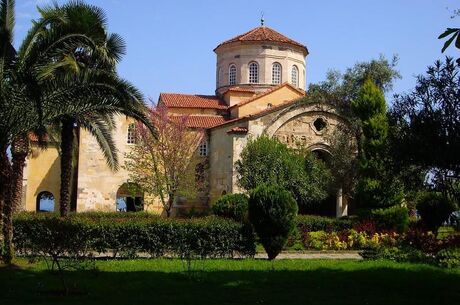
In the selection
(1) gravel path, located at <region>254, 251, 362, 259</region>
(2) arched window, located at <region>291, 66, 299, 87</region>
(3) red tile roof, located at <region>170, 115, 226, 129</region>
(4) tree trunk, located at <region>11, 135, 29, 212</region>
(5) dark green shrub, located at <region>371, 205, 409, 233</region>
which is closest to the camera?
(4) tree trunk, located at <region>11, 135, 29, 212</region>

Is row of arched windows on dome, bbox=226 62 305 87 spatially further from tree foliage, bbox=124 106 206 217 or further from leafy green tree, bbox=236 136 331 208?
leafy green tree, bbox=236 136 331 208

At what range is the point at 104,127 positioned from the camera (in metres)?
17.1

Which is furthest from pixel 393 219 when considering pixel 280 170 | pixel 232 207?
pixel 232 207

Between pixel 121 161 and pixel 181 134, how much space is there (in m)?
4.97

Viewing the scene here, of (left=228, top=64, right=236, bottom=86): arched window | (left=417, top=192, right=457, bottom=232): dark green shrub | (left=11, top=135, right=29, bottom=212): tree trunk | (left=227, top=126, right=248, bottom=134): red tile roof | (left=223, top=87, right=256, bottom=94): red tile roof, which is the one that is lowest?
(left=417, top=192, right=457, bottom=232): dark green shrub

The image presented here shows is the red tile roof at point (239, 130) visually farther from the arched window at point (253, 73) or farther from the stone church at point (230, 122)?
the arched window at point (253, 73)

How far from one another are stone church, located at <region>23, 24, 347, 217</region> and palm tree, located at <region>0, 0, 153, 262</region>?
53.9 ft

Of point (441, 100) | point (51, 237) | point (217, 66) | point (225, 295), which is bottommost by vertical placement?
point (225, 295)

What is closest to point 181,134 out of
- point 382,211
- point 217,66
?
point 217,66

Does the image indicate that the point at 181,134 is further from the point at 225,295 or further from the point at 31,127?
the point at 225,295

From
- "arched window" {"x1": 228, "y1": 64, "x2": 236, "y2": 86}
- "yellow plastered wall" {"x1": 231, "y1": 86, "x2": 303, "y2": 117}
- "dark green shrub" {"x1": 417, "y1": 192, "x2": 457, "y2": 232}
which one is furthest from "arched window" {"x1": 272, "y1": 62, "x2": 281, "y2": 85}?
"dark green shrub" {"x1": 417, "y1": 192, "x2": 457, "y2": 232}

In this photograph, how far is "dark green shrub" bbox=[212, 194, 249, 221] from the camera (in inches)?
962

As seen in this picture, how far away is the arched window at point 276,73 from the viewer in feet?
123

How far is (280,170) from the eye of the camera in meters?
29.4
